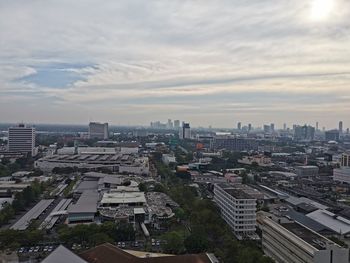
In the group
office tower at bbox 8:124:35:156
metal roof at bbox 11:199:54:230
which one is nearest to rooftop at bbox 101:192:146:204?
metal roof at bbox 11:199:54:230

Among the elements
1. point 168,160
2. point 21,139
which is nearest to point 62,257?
point 168,160

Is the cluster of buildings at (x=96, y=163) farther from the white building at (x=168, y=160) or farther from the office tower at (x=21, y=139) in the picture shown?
the office tower at (x=21, y=139)

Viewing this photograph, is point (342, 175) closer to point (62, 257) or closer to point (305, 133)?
point (62, 257)

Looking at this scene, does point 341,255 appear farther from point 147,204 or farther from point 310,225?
point 147,204

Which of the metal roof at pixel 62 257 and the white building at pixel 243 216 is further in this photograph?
the white building at pixel 243 216

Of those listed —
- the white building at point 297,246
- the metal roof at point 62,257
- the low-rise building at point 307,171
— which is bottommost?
the low-rise building at point 307,171

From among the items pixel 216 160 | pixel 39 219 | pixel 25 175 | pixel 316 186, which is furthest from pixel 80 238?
pixel 216 160

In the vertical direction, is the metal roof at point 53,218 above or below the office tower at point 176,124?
below

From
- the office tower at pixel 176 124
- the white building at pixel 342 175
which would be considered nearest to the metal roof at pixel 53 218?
the white building at pixel 342 175
